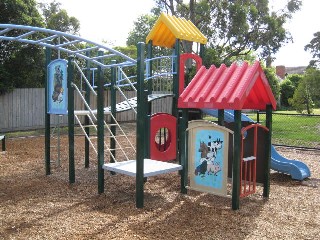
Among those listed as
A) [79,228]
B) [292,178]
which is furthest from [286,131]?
[79,228]

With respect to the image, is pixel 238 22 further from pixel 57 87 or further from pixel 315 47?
pixel 315 47

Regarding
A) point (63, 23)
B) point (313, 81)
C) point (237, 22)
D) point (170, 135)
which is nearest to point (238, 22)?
point (237, 22)

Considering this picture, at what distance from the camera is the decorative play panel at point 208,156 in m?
5.45

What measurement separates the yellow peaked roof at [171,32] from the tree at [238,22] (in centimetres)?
1387

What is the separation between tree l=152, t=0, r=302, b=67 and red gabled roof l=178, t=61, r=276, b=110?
56.2 ft

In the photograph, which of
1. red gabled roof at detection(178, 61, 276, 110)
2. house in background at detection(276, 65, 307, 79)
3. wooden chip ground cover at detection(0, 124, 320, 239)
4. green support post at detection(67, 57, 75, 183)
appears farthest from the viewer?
house in background at detection(276, 65, 307, 79)

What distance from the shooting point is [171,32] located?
28.5ft

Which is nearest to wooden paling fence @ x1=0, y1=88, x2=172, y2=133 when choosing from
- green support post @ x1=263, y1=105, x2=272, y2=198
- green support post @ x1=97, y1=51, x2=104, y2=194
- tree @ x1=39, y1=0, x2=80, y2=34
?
tree @ x1=39, y1=0, x2=80, y2=34

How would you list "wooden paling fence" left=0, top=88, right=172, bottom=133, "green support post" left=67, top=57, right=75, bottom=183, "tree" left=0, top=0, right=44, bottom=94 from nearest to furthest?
"green support post" left=67, top=57, right=75, bottom=183
"tree" left=0, top=0, right=44, bottom=94
"wooden paling fence" left=0, top=88, right=172, bottom=133

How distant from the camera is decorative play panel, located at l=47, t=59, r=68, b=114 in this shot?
697 centimetres

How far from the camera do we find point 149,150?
7.64 m

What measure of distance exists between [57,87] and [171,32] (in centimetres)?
304

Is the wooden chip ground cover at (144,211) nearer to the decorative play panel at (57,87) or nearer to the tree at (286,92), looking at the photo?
the decorative play panel at (57,87)

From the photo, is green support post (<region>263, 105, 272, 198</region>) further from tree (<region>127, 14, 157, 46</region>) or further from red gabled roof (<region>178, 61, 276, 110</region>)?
tree (<region>127, 14, 157, 46</region>)
